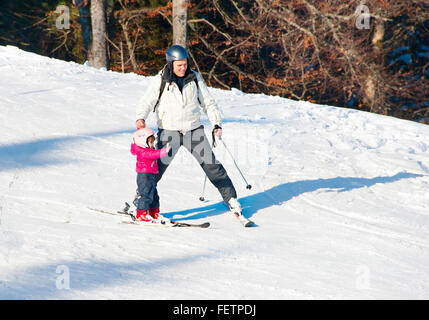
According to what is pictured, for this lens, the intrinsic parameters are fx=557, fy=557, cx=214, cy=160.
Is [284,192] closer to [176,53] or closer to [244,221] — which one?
[244,221]

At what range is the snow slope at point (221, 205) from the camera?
428 cm

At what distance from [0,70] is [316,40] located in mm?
8742

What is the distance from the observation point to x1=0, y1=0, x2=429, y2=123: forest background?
1647 centimetres

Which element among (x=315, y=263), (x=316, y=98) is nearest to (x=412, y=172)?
(x=315, y=263)

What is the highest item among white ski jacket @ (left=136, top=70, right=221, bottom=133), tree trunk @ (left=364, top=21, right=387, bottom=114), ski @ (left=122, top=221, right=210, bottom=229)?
tree trunk @ (left=364, top=21, right=387, bottom=114)

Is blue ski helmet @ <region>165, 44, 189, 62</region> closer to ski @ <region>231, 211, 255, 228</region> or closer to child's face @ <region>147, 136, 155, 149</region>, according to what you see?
child's face @ <region>147, 136, 155, 149</region>

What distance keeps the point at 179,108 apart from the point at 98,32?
12.0 metres

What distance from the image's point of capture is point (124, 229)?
5.29m

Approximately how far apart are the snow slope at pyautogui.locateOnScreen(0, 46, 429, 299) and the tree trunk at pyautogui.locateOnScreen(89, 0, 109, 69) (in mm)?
5640
